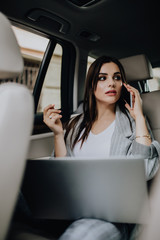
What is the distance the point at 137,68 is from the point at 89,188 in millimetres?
1102

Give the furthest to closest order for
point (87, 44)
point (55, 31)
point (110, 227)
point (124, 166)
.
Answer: point (87, 44) < point (55, 31) < point (110, 227) < point (124, 166)

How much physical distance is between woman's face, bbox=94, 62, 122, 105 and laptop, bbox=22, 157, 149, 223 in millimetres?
743

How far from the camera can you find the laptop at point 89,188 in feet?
2.14

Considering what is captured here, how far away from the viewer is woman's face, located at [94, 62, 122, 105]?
137 centimetres

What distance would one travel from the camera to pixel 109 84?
4.55 feet

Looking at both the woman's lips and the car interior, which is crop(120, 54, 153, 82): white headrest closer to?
the car interior

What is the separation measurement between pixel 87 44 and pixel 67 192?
167 centimetres

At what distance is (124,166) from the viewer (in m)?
0.64

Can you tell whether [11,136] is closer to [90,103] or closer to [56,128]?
[56,128]

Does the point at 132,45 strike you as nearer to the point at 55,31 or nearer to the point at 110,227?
the point at 55,31

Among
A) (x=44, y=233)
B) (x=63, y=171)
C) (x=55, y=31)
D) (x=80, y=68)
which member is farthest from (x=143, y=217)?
(x=80, y=68)

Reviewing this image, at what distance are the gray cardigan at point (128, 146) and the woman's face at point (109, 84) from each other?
0.09 meters

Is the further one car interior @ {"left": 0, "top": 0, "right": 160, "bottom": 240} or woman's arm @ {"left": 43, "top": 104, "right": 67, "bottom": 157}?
woman's arm @ {"left": 43, "top": 104, "right": 67, "bottom": 157}

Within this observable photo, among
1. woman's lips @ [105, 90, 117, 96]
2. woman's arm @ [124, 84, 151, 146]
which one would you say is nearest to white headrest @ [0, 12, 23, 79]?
woman's arm @ [124, 84, 151, 146]
